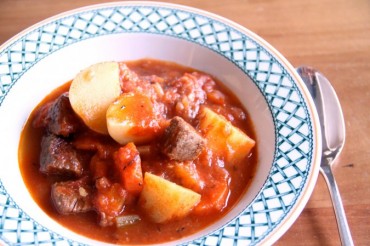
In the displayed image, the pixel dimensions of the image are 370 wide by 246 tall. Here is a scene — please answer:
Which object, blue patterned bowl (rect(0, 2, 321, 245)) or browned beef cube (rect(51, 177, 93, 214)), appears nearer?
blue patterned bowl (rect(0, 2, 321, 245))

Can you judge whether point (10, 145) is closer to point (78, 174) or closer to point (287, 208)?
point (78, 174)

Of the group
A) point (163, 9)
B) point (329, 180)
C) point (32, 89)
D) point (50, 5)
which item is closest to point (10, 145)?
point (32, 89)

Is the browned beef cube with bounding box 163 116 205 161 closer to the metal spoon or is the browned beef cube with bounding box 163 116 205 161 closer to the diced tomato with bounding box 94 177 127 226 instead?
the diced tomato with bounding box 94 177 127 226

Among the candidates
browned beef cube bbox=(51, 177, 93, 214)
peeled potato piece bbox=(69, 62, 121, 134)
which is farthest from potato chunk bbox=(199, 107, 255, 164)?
browned beef cube bbox=(51, 177, 93, 214)

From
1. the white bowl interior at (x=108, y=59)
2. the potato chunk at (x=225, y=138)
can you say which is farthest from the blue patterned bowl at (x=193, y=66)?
the potato chunk at (x=225, y=138)

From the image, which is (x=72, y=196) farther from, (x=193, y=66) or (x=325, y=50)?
(x=325, y=50)

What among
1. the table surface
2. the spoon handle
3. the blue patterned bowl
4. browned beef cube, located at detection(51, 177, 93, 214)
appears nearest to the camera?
the blue patterned bowl
